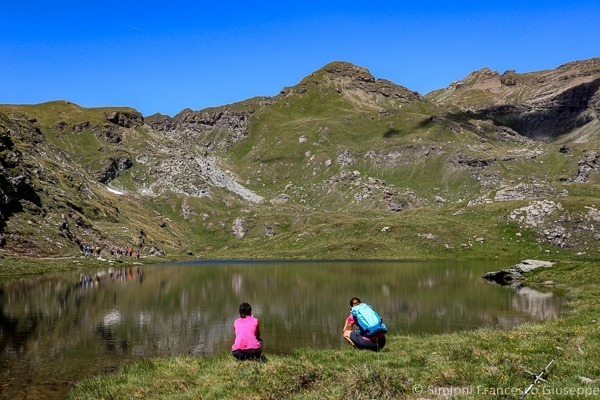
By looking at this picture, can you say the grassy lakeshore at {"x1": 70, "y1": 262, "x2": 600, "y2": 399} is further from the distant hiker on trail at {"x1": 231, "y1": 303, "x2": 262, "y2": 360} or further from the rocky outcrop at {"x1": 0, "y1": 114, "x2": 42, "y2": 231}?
the rocky outcrop at {"x1": 0, "y1": 114, "x2": 42, "y2": 231}

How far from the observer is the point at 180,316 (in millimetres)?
41594

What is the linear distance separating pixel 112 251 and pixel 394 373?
125110 mm

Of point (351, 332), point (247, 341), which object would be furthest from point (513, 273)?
point (247, 341)

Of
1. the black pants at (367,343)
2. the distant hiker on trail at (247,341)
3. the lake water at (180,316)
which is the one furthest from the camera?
the lake water at (180,316)

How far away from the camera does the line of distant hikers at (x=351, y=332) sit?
22.3 metres

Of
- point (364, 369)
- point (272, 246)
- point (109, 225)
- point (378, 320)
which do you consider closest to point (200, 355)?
point (378, 320)

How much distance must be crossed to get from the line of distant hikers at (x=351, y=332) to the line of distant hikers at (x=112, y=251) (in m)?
101

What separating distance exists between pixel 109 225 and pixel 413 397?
16102 cm

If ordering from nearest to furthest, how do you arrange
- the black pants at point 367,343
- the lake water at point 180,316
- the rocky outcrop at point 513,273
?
the black pants at point 367,343, the lake water at point 180,316, the rocky outcrop at point 513,273

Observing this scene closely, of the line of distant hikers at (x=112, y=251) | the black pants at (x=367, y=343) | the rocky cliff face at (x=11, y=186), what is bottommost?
the line of distant hikers at (x=112, y=251)

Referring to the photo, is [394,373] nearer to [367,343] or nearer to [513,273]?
[367,343]

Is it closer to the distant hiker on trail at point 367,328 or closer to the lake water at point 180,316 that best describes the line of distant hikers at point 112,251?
the lake water at point 180,316

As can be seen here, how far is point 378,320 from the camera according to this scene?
24625 mm

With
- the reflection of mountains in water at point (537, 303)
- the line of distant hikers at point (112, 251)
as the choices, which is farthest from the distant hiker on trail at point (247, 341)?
the line of distant hikers at point (112, 251)
